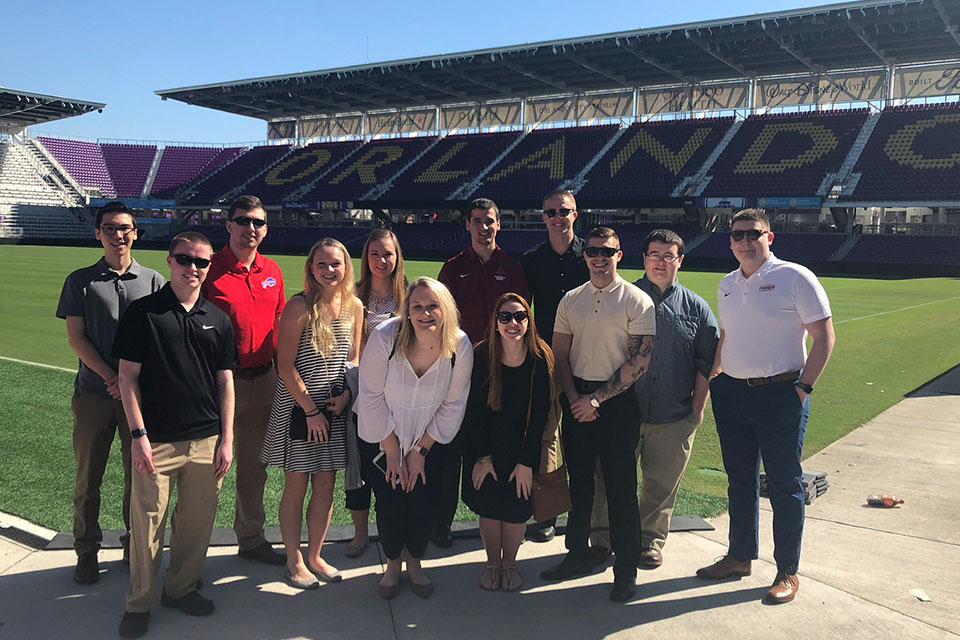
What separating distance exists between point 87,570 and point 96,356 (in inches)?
46.0

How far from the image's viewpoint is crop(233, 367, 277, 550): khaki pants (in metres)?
4.38

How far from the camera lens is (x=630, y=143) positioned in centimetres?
5122

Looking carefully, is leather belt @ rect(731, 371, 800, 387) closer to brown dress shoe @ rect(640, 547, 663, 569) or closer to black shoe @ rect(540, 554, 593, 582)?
brown dress shoe @ rect(640, 547, 663, 569)

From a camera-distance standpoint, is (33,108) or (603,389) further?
(33,108)

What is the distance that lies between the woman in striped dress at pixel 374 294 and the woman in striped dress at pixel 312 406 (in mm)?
254

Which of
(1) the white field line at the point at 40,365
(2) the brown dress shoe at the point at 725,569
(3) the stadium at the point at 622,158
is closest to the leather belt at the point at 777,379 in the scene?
(2) the brown dress shoe at the point at 725,569

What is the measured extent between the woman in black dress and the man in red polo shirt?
129cm

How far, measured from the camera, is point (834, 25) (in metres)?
37.8

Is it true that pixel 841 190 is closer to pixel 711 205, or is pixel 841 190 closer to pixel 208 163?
pixel 711 205

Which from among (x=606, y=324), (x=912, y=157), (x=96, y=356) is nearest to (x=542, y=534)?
(x=606, y=324)

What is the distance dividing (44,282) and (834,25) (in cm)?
3798

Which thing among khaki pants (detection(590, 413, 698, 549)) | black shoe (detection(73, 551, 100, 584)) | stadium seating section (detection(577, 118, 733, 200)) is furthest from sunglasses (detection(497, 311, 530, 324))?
stadium seating section (detection(577, 118, 733, 200))

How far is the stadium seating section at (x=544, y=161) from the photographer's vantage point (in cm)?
5072

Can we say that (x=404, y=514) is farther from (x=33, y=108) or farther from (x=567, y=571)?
(x=33, y=108)
